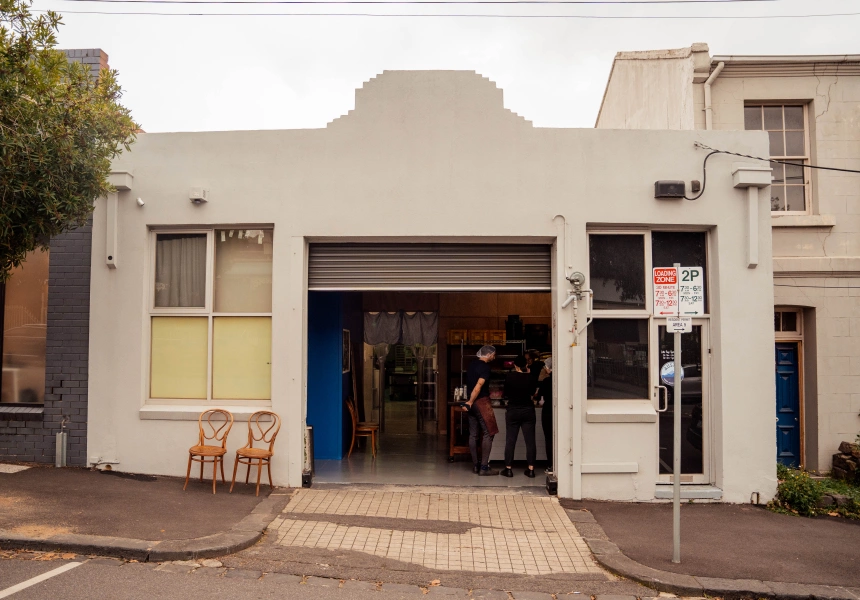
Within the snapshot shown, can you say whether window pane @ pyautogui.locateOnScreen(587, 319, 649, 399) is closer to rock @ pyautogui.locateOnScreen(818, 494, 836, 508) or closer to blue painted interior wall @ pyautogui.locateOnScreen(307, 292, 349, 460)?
rock @ pyautogui.locateOnScreen(818, 494, 836, 508)

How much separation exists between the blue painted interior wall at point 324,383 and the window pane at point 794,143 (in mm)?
7736

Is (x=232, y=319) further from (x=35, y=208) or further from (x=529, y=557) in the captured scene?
(x=529, y=557)

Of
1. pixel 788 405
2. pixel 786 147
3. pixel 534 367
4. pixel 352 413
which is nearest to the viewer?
pixel 534 367

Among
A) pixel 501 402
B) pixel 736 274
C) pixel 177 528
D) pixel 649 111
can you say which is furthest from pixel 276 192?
pixel 649 111

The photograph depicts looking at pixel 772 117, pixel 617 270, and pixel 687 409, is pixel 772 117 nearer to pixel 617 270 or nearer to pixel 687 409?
pixel 617 270

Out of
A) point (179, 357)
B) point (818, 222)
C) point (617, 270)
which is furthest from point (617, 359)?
point (179, 357)

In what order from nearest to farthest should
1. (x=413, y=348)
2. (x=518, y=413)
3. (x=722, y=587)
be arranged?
(x=722, y=587)
(x=518, y=413)
(x=413, y=348)

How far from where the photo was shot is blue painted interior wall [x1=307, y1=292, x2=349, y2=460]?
35.9 ft

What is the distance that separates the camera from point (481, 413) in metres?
10.2

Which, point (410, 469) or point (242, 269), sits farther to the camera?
point (410, 469)

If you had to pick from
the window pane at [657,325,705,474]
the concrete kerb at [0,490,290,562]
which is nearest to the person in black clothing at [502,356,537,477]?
the window pane at [657,325,705,474]

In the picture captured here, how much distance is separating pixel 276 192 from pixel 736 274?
6.13 m

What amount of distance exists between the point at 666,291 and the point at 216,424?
589 cm

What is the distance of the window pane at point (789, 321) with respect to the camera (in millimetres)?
10859
